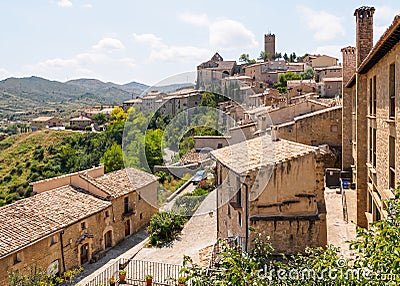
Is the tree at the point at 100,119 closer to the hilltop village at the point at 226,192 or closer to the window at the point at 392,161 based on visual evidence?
the hilltop village at the point at 226,192

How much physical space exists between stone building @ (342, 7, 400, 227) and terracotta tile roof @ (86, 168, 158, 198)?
13087 millimetres

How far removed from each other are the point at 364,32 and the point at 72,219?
14934mm

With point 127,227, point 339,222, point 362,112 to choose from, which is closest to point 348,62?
point 362,112

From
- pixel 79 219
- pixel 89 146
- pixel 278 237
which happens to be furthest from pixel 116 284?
pixel 89 146

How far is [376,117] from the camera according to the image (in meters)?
12.3

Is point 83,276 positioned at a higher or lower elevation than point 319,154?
lower

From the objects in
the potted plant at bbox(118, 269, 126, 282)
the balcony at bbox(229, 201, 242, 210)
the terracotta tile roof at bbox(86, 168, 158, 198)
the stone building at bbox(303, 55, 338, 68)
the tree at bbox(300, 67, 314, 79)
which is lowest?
the potted plant at bbox(118, 269, 126, 282)

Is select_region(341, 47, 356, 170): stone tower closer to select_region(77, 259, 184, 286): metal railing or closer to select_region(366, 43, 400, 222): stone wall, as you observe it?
select_region(366, 43, 400, 222): stone wall

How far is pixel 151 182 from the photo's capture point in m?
25.8

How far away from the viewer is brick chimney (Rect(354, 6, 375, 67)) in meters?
15.2

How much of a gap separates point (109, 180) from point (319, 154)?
14488mm

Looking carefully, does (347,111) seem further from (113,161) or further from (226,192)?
(113,161)

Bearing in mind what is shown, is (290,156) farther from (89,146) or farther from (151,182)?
(89,146)

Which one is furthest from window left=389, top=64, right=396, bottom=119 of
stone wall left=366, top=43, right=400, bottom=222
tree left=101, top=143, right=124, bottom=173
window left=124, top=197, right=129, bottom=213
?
tree left=101, top=143, right=124, bottom=173
